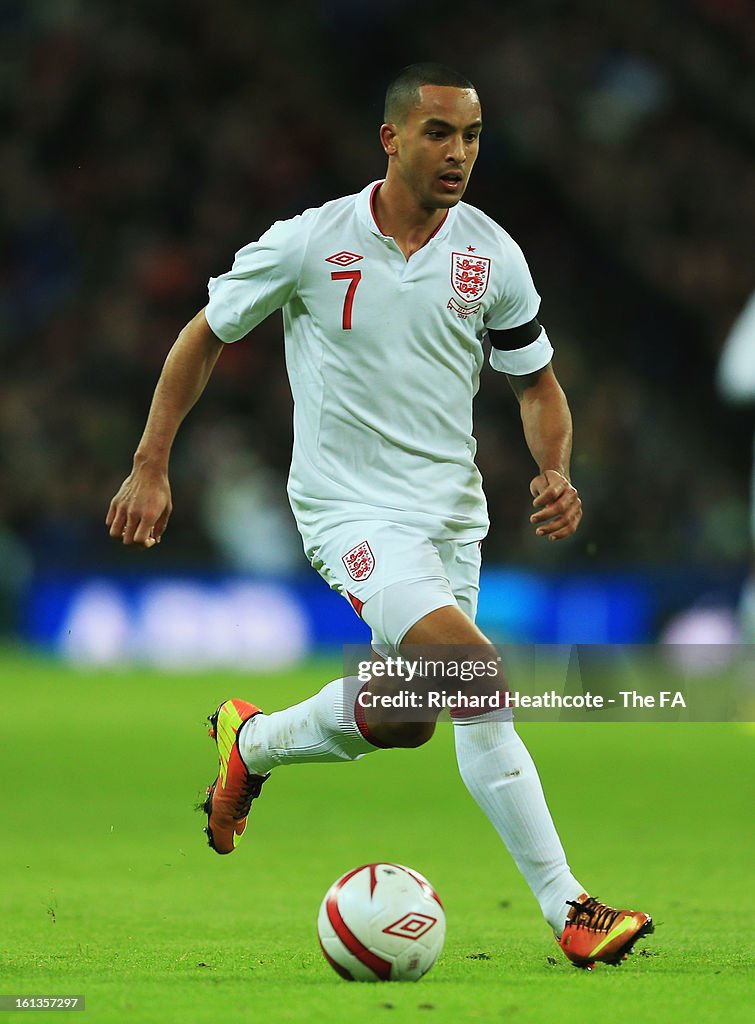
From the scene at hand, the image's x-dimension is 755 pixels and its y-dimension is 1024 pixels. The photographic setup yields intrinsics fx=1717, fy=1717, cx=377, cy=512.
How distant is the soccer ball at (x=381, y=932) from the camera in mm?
3646

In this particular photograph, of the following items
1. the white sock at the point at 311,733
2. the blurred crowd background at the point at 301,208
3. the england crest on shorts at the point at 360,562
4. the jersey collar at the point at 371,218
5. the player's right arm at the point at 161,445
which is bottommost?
the blurred crowd background at the point at 301,208

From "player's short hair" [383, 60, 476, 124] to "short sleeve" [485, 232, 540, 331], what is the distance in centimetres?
44

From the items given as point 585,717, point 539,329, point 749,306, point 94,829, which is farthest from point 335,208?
point 749,306

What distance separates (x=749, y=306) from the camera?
15992 millimetres

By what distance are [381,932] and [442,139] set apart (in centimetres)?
197

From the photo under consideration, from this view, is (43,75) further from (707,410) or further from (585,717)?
(585,717)

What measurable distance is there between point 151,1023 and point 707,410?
13813mm

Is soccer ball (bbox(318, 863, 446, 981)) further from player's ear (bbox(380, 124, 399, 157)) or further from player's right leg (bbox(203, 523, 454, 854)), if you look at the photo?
player's ear (bbox(380, 124, 399, 157))

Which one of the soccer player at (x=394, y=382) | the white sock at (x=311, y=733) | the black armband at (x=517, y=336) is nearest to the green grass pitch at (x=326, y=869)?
the white sock at (x=311, y=733)

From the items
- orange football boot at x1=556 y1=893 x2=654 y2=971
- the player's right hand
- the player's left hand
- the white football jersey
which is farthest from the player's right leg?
orange football boot at x1=556 y1=893 x2=654 y2=971

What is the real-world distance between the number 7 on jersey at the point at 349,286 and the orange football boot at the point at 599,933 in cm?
157

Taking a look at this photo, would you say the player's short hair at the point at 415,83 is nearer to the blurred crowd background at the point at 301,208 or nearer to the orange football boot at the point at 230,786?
the orange football boot at the point at 230,786

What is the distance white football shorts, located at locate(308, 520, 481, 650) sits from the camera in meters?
4.13

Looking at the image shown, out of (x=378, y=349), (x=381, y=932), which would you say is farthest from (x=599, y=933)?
(x=378, y=349)
